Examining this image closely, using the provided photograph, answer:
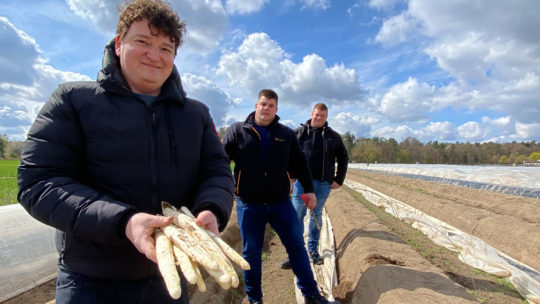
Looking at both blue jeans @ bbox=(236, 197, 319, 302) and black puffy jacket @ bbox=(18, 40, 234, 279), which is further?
blue jeans @ bbox=(236, 197, 319, 302)

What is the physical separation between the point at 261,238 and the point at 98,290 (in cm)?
191

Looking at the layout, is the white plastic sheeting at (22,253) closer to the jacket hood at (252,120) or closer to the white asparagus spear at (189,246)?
the jacket hood at (252,120)

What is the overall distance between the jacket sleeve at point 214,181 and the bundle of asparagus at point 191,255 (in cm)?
13

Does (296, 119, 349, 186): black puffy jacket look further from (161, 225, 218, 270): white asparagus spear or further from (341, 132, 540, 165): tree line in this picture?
(341, 132, 540, 165): tree line

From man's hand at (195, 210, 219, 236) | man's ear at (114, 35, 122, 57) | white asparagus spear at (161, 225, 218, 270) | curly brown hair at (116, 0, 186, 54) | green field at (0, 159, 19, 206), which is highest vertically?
curly brown hair at (116, 0, 186, 54)

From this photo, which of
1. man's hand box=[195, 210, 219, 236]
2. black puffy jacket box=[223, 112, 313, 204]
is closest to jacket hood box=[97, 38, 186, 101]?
man's hand box=[195, 210, 219, 236]

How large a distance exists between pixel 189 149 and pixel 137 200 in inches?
12.5

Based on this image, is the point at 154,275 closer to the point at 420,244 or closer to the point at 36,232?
the point at 36,232

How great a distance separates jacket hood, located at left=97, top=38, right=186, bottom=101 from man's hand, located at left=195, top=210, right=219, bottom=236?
22.7 inches

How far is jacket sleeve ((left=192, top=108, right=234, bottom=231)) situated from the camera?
127 cm

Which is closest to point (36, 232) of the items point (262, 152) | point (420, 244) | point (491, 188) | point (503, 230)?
point (262, 152)

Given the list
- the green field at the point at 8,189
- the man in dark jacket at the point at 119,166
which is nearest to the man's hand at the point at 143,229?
the man in dark jacket at the point at 119,166

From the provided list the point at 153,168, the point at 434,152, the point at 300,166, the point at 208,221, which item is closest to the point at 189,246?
the point at 208,221

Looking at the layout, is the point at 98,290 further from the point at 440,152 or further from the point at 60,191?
the point at 440,152
